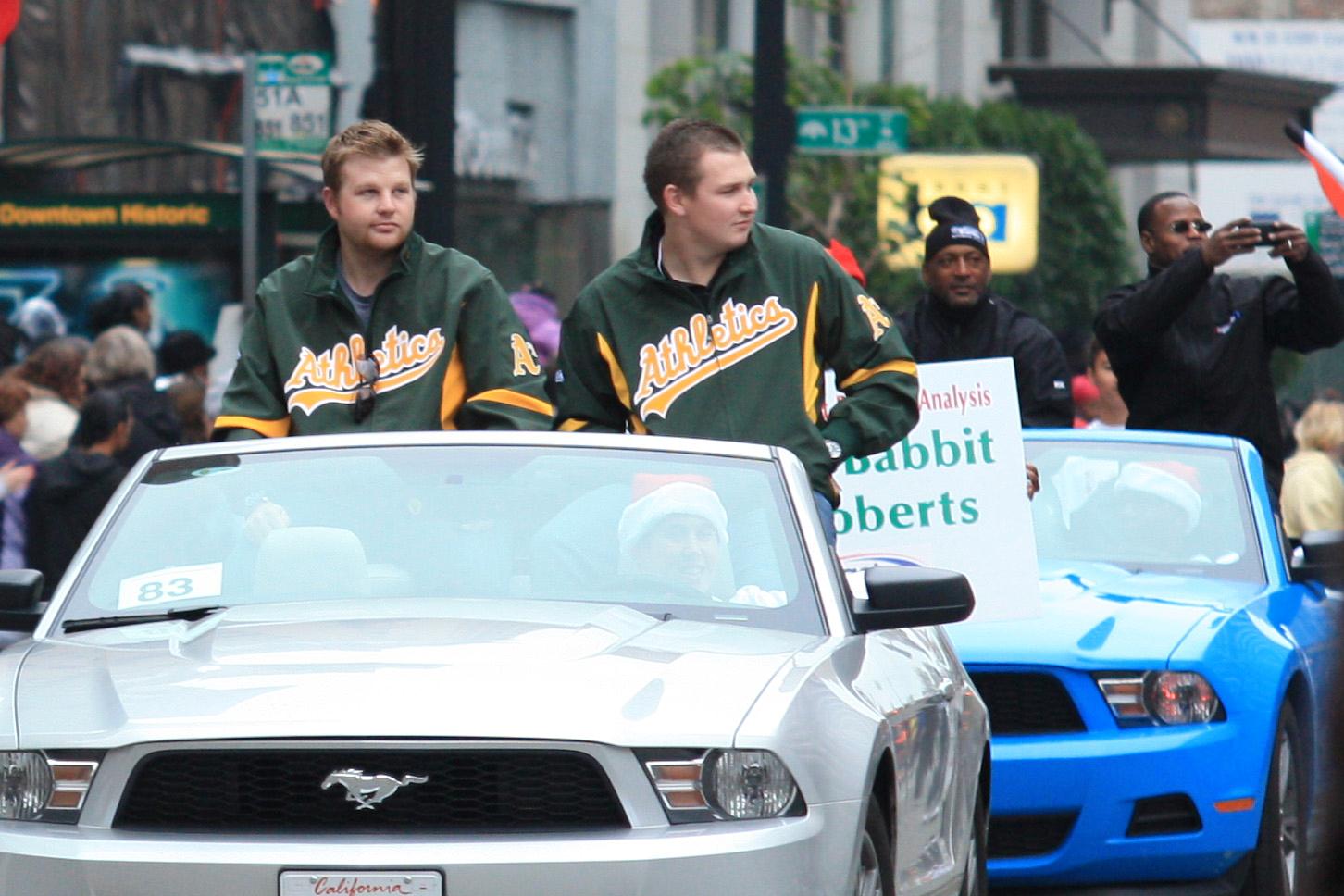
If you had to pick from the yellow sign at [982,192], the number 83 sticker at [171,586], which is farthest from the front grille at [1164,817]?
the yellow sign at [982,192]

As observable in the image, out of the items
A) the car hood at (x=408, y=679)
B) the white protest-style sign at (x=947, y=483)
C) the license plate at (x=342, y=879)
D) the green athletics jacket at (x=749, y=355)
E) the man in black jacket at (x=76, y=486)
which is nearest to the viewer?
the license plate at (x=342, y=879)

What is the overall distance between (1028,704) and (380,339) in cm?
222

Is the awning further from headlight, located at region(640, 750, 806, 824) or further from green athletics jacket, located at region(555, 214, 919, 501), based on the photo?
headlight, located at region(640, 750, 806, 824)

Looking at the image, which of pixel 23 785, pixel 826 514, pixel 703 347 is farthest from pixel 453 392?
pixel 23 785

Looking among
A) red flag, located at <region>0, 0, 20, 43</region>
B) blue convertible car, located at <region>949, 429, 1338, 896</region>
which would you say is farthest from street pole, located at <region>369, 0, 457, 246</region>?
blue convertible car, located at <region>949, 429, 1338, 896</region>

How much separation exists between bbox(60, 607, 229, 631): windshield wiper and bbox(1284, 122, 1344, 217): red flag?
530 cm

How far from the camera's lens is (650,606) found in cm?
550

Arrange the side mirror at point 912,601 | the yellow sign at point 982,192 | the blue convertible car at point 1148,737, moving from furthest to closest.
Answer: the yellow sign at point 982,192
the blue convertible car at point 1148,737
the side mirror at point 912,601

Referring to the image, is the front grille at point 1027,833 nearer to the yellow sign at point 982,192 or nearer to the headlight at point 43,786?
the headlight at point 43,786

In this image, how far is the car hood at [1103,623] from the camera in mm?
7785

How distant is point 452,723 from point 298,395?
2.24 meters

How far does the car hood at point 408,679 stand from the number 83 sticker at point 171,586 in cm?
26

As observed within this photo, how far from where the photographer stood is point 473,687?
15.4ft

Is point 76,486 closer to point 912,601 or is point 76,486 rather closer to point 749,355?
point 749,355
